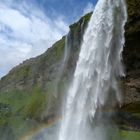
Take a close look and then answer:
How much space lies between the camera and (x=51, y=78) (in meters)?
109

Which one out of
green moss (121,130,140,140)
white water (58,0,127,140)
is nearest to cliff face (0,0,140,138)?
white water (58,0,127,140)

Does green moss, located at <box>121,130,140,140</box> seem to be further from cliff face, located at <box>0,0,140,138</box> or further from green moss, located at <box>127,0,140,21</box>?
green moss, located at <box>127,0,140,21</box>

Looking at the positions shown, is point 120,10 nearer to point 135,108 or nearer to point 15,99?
point 135,108

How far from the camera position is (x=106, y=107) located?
1615 inches

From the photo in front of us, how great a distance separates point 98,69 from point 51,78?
6967 cm

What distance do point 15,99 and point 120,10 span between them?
100216 mm

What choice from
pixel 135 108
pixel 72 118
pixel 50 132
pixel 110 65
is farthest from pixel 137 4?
pixel 50 132

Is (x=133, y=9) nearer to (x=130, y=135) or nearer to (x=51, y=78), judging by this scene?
(x=130, y=135)

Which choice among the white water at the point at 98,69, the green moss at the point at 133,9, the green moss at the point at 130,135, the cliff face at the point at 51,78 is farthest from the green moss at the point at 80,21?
the green moss at the point at 130,135

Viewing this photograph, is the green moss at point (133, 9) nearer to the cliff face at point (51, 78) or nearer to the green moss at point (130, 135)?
the cliff face at point (51, 78)

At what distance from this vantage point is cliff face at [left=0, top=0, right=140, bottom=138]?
38.8 m

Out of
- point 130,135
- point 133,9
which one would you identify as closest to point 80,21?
point 133,9

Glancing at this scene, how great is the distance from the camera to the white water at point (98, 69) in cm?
3947

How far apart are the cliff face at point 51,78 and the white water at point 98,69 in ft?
3.15
